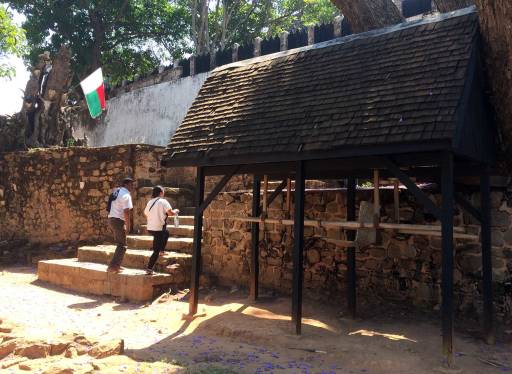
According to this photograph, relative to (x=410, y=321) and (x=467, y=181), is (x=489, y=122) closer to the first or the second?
(x=467, y=181)

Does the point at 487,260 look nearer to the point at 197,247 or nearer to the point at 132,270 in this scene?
the point at 197,247

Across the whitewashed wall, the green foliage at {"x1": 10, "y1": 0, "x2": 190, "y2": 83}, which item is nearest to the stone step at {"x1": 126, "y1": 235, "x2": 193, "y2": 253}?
the whitewashed wall

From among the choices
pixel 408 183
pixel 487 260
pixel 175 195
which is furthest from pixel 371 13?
pixel 175 195

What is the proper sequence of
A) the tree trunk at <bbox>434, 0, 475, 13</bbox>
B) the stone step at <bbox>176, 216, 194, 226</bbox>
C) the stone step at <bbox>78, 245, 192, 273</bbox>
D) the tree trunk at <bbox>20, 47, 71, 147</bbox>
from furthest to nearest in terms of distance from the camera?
the tree trunk at <bbox>20, 47, 71, 147</bbox>, the stone step at <bbox>176, 216, 194, 226</bbox>, the stone step at <bbox>78, 245, 192, 273</bbox>, the tree trunk at <bbox>434, 0, 475, 13</bbox>

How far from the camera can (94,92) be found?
1367 cm

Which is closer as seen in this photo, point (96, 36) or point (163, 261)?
point (163, 261)

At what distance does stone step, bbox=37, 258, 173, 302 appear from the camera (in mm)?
7152

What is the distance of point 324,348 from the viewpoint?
4863 millimetres

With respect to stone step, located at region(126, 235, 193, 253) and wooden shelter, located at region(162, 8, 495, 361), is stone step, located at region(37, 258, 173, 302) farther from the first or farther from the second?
wooden shelter, located at region(162, 8, 495, 361)

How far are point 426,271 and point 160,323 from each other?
3.52 meters

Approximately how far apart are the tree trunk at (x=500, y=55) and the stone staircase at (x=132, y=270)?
5.16m

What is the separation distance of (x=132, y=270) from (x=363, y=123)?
4.90m

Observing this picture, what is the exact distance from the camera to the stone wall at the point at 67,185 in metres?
10.8

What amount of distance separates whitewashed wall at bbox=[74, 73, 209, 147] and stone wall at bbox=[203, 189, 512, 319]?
879cm
